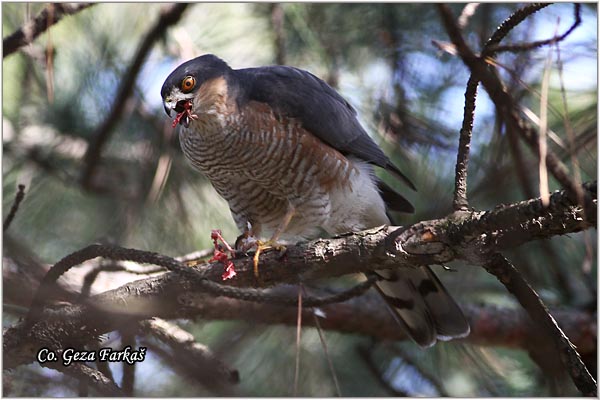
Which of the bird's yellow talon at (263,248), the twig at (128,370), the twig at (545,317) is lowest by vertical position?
the twig at (545,317)

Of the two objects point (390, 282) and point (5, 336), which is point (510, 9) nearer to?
point (390, 282)

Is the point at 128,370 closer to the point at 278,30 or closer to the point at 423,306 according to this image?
the point at 423,306

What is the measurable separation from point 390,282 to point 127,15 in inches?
92.9

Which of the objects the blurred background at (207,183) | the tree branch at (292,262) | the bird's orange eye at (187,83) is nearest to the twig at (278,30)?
the blurred background at (207,183)

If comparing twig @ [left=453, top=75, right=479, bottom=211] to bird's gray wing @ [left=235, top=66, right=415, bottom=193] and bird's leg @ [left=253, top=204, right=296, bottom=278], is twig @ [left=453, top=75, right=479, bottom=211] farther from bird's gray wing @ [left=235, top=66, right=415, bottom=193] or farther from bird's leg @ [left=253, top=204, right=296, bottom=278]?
bird's gray wing @ [left=235, top=66, right=415, bottom=193]

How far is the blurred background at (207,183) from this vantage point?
4078mm

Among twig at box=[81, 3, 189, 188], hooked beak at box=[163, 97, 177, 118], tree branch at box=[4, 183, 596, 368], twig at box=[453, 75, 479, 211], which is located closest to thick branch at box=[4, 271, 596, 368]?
tree branch at box=[4, 183, 596, 368]

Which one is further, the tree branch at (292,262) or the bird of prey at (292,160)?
the bird of prey at (292,160)

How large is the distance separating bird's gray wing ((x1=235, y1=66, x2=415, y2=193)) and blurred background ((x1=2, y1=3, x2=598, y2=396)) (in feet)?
1.30

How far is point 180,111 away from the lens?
10.9ft

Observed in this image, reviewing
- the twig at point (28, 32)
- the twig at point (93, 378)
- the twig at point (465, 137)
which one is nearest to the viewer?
the twig at point (465, 137)

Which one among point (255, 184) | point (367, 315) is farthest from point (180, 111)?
point (367, 315)

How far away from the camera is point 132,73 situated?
3.67 meters

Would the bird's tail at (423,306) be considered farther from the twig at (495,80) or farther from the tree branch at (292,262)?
the twig at (495,80)
